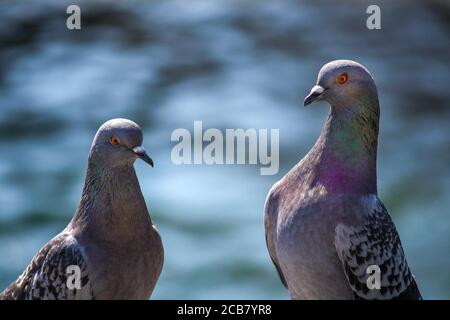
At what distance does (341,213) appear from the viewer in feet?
15.1

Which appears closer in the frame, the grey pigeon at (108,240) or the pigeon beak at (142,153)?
the pigeon beak at (142,153)

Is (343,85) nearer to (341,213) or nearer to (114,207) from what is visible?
(341,213)

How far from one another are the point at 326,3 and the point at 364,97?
5118 millimetres

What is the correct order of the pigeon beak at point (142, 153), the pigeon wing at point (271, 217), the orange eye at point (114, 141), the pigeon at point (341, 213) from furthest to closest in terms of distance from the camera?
the pigeon wing at point (271, 217) → the pigeon at point (341, 213) → the orange eye at point (114, 141) → the pigeon beak at point (142, 153)

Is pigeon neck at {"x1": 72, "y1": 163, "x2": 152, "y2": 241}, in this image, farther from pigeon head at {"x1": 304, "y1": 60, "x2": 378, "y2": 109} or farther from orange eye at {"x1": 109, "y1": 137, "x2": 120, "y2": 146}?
pigeon head at {"x1": 304, "y1": 60, "x2": 378, "y2": 109}

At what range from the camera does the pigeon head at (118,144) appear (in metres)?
4.43

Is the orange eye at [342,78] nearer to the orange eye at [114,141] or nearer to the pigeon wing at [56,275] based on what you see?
the orange eye at [114,141]

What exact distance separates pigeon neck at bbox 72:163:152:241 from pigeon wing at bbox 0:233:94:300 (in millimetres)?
138

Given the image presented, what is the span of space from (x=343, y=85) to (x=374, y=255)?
2.94 ft

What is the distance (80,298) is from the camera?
454 cm

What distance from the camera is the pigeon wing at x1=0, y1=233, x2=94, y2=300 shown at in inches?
180

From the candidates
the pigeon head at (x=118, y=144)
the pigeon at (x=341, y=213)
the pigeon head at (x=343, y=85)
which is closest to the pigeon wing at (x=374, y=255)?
the pigeon at (x=341, y=213)

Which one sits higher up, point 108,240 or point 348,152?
point 348,152

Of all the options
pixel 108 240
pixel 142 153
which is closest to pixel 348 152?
pixel 142 153
